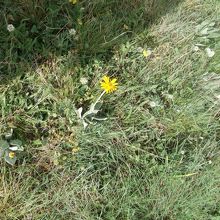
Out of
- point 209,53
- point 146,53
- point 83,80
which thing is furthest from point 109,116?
point 209,53

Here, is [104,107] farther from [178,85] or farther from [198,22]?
[198,22]

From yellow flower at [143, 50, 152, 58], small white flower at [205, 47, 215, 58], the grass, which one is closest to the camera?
the grass

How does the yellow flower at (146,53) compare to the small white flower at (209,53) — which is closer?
the yellow flower at (146,53)

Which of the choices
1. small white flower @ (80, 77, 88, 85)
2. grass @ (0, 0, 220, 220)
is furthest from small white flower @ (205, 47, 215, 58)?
small white flower @ (80, 77, 88, 85)

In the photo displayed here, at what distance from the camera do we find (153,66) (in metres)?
2.48

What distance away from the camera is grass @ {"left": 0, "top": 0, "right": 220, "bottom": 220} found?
2102mm

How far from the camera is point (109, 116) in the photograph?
230cm

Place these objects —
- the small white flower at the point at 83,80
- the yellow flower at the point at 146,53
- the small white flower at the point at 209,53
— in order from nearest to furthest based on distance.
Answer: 1. the small white flower at the point at 83,80
2. the yellow flower at the point at 146,53
3. the small white flower at the point at 209,53

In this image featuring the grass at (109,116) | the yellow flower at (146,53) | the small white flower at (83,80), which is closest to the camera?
the grass at (109,116)

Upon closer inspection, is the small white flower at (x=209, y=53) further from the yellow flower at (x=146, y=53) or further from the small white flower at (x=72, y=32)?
the small white flower at (x=72, y=32)

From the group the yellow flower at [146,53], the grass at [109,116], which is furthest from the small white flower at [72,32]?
the yellow flower at [146,53]

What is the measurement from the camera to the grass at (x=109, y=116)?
2102mm

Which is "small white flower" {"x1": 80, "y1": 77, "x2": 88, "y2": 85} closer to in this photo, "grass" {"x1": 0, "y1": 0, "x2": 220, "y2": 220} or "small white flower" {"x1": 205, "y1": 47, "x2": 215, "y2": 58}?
"grass" {"x1": 0, "y1": 0, "x2": 220, "y2": 220}

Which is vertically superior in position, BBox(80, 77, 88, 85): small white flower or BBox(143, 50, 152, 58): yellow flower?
BBox(80, 77, 88, 85): small white flower
